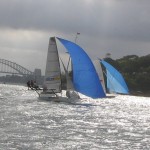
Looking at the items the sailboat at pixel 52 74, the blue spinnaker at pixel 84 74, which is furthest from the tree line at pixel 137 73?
the blue spinnaker at pixel 84 74

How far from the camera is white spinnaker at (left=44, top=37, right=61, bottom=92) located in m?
53.9

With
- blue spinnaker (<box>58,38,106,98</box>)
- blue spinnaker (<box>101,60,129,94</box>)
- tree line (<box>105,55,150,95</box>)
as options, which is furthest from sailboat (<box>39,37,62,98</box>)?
tree line (<box>105,55,150,95</box>)

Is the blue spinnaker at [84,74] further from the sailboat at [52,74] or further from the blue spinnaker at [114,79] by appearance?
the blue spinnaker at [114,79]

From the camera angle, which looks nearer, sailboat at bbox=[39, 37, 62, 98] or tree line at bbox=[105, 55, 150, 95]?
sailboat at bbox=[39, 37, 62, 98]

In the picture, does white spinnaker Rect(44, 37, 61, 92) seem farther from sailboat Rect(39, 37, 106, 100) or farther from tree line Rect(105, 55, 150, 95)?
tree line Rect(105, 55, 150, 95)

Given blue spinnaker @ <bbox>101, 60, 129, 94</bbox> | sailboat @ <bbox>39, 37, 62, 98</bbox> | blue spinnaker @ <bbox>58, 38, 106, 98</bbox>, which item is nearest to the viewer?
blue spinnaker @ <bbox>58, 38, 106, 98</bbox>

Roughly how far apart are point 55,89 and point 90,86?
6.54 m

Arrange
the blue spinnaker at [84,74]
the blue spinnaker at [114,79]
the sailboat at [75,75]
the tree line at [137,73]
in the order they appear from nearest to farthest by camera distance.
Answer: the blue spinnaker at [84,74], the sailboat at [75,75], the blue spinnaker at [114,79], the tree line at [137,73]

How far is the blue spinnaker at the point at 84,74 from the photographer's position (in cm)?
4800

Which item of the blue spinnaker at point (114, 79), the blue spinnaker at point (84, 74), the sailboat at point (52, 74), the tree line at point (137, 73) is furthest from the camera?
the tree line at point (137, 73)

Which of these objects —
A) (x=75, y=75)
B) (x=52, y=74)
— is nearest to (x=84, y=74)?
(x=75, y=75)

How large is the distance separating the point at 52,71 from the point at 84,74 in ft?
21.9

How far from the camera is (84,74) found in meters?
48.7

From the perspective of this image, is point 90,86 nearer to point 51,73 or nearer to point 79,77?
point 79,77
